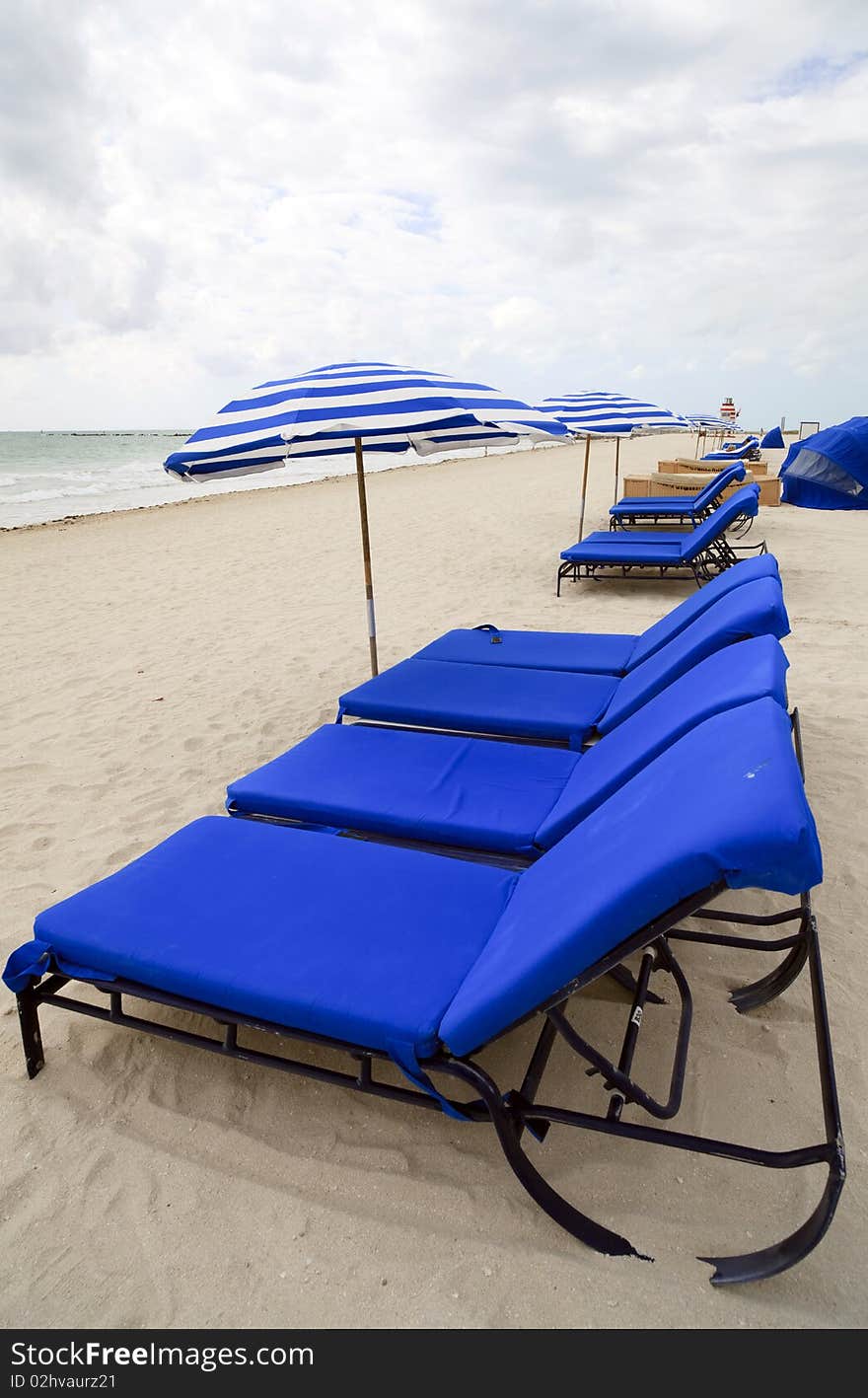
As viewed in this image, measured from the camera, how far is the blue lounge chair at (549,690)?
9.31 feet

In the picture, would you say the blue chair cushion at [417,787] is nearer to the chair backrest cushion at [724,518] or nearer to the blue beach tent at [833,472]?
the chair backrest cushion at [724,518]

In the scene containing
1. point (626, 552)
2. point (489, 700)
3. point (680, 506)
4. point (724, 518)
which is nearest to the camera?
point (489, 700)

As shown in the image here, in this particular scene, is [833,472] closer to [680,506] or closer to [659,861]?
[680,506]

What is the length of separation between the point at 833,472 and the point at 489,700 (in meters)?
11.1

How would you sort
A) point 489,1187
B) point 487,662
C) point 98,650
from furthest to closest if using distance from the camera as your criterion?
point 98,650 < point 487,662 < point 489,1187

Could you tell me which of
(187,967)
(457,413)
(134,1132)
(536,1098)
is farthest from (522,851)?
(457,413)

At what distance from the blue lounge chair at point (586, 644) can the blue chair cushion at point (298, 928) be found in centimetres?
204

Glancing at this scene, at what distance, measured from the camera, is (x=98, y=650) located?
6059mm

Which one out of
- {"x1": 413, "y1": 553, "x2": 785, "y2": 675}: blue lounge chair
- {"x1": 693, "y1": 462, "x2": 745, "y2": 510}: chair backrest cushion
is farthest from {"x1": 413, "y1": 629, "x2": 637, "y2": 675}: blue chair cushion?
{"x1": 693, "y1": 462, "x2": 745, "y2": 510}: chair backrest cushion

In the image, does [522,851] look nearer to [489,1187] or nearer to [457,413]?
[489,1187]

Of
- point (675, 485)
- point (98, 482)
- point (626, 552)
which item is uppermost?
point (98, 482)

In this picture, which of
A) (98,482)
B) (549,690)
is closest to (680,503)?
(549,690)

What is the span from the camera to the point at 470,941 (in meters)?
1.88

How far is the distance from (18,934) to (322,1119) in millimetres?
1364
